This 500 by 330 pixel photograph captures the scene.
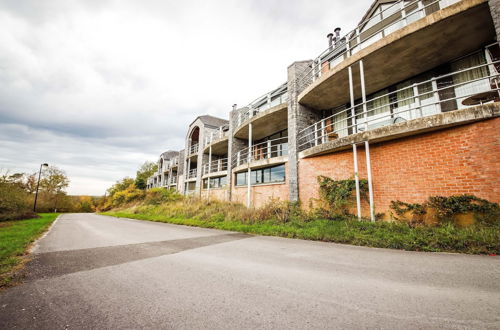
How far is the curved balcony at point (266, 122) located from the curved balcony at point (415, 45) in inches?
96.1

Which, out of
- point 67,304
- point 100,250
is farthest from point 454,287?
point 100,250

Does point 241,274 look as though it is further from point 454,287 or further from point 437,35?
point 437,35

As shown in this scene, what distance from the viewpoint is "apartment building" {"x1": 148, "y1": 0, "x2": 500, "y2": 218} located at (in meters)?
5.49

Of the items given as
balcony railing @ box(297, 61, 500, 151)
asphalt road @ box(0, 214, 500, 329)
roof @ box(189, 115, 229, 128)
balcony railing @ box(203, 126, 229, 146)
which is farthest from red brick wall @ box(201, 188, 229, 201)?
asphalt road @ box(0, 214, 500, 329)

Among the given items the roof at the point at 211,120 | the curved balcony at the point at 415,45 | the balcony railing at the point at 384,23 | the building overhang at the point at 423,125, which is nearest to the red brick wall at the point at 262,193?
the building overhang at the point at 423,125

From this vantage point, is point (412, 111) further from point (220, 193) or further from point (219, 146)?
point (219, 146)

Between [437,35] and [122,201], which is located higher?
[437,35]

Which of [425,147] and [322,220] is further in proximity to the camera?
[322,220]

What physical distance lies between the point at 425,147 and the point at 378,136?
53.6 inches

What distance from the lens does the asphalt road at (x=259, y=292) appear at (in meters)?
1.95

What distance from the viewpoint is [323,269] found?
11.3 ft

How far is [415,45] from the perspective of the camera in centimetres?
715

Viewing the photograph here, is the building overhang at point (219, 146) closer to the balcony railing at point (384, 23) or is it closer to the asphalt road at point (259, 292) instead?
the balcony railing at point (384, 23)

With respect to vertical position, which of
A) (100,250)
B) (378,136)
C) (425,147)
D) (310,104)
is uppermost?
(310,104)
